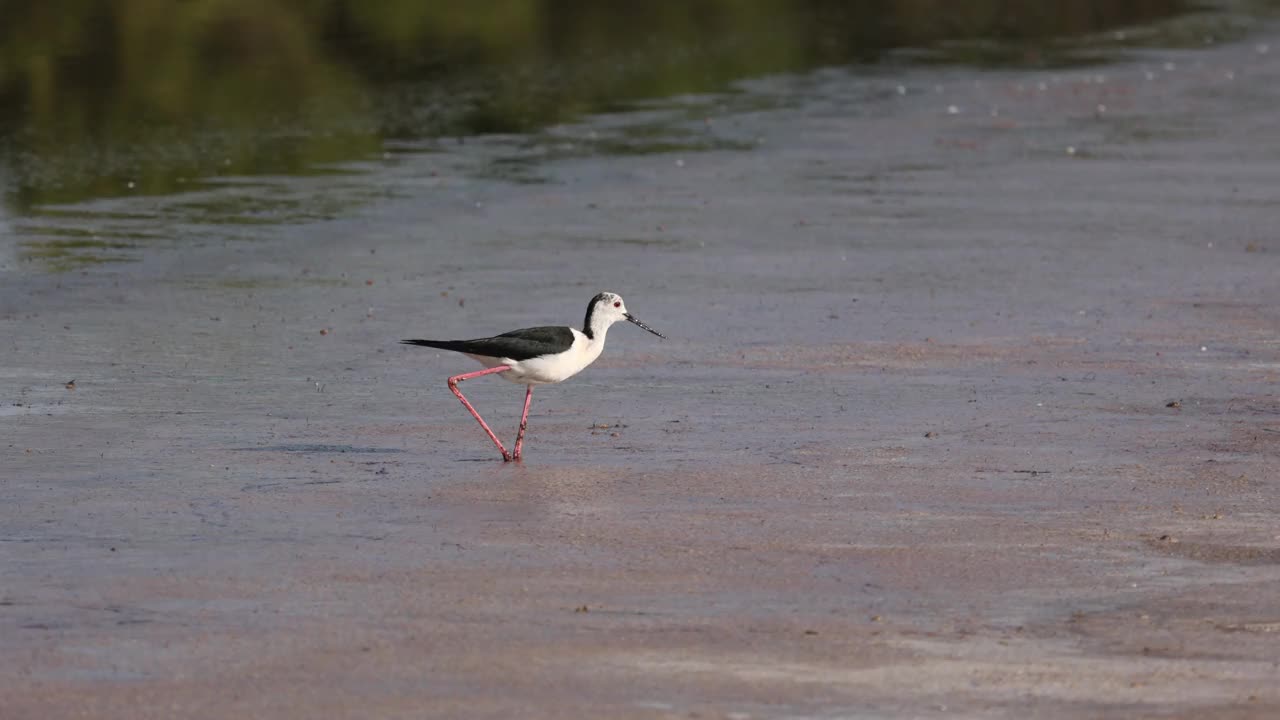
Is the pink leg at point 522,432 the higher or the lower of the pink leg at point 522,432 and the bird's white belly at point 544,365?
the lower

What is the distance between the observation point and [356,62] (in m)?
29.3

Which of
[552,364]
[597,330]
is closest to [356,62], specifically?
[597,330]

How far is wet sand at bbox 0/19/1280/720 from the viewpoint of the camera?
24.1 ft

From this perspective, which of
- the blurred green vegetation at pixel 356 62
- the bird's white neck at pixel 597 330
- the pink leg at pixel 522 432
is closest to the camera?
the pink leg at pixel 522 432

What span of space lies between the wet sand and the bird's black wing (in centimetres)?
46

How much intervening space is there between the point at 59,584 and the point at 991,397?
17.6 feet

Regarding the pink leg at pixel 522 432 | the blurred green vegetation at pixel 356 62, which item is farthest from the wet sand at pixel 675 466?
the blurred green vegetation at pixel 356 62

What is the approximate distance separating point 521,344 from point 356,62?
62.5ft

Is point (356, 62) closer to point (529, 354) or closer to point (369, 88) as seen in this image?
point (369, 88)

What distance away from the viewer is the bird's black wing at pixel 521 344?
35.8 feet

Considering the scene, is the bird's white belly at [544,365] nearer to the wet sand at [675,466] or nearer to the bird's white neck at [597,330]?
the bird's white neck at [597,330]

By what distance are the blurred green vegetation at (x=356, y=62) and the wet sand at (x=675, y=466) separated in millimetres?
3642

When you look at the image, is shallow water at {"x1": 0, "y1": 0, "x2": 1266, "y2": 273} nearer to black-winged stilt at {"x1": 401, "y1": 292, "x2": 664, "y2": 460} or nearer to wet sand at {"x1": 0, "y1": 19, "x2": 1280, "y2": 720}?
wet sand at {"x1": 0, "y1": 19, "x2": 1280, "y2": 720}

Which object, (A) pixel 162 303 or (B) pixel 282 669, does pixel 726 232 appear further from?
(B) pixel 282 669
